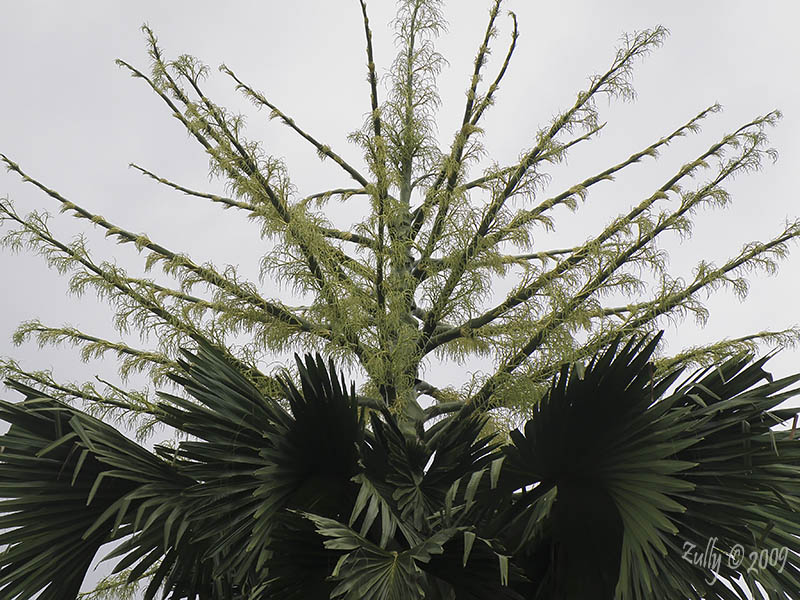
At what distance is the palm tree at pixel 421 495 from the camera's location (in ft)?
11.2

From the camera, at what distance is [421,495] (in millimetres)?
3912

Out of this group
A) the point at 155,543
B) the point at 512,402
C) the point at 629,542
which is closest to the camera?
the point at 629,542

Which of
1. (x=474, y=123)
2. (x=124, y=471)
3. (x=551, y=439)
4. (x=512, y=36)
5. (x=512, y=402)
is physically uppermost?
(x=512, y=36)

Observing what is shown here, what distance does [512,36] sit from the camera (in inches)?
221

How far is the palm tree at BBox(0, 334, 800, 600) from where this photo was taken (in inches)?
134

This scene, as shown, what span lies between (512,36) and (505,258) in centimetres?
149

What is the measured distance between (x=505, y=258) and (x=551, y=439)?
2.36 meters

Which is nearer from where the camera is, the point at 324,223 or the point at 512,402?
the point at 512,402

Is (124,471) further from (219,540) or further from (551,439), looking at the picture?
(551,439)

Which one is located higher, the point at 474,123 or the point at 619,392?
the point at 474,123

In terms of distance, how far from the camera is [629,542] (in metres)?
3.29

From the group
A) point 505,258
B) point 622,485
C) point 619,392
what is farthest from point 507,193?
point 622,485

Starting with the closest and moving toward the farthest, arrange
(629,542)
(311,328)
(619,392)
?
(629,542), (619,392), (311,328)

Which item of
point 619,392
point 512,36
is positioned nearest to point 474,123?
point 512,36
